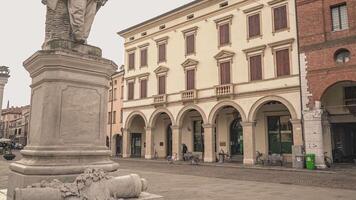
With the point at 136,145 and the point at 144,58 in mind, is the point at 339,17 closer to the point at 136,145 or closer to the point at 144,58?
the point at 144,58

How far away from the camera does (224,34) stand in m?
26.6

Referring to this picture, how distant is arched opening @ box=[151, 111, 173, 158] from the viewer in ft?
108

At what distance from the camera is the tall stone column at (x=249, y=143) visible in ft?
77.6

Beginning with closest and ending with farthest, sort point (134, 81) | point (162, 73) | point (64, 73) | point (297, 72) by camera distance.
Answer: point (64, 73)
point (297, 72)
point (162, 73)
point (134, 81)

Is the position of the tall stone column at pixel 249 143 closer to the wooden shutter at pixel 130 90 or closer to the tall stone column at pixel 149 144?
the tall stone column at pixel 149 144

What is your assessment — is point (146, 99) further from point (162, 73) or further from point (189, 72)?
point (189, 72)

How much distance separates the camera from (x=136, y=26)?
3403cm

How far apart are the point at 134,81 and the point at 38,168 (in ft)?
96.4

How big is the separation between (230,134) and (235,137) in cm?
55

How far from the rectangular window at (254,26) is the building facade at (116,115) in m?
18.4

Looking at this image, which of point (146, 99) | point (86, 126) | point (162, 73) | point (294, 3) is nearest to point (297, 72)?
point (294, 3)

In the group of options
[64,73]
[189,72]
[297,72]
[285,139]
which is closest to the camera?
[64,73]

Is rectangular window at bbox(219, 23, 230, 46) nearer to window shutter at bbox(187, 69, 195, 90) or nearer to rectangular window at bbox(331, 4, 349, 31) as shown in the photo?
window shutter at bbox(187, 69, 195, 90)

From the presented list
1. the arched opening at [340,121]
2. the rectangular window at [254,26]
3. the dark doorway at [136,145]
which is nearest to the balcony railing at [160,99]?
the dark doorway at [136,145]
